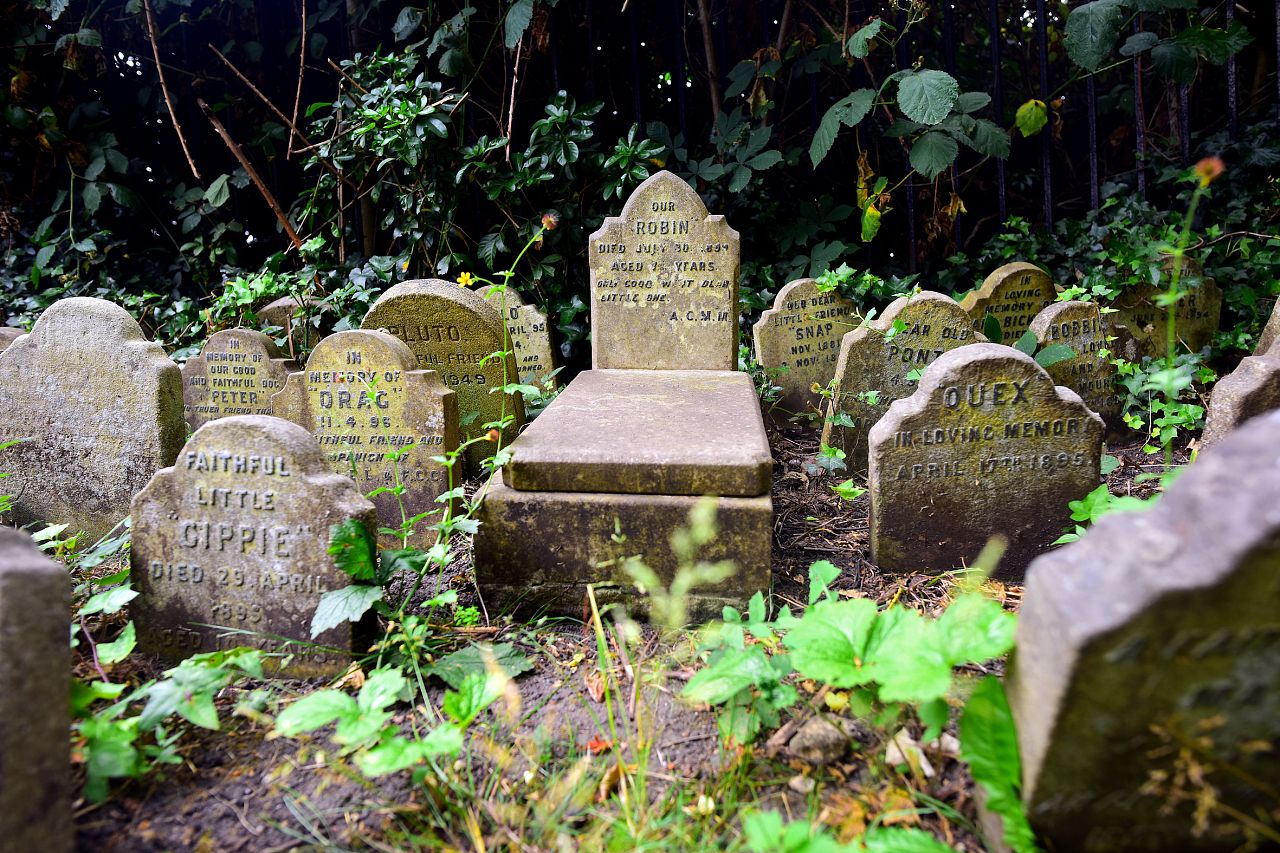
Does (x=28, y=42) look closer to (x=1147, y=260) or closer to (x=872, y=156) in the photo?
(x=872, y=156)

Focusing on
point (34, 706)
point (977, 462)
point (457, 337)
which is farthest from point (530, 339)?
point (34, 706)

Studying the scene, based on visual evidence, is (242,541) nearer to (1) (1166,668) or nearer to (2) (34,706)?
(2) (34,706)

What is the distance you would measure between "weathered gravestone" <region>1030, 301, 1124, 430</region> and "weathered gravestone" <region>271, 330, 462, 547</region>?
8.94 feet

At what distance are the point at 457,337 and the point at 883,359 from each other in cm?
190

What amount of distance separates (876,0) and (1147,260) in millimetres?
2599

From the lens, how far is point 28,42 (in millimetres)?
6359

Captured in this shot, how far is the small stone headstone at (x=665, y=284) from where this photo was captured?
13.5 feet

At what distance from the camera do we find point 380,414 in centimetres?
347

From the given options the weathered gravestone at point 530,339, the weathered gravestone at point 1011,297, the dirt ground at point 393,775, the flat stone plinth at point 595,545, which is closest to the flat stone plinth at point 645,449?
the flat stone plinth at point 595,545

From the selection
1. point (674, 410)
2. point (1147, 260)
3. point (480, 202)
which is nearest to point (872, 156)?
point (1147, 260)

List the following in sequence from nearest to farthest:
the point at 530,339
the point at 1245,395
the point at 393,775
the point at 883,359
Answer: the point at 393,775 → the point at 1245,395 → the point at 883,359 → the point at 530,339

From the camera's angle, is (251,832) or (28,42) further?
(28,42)

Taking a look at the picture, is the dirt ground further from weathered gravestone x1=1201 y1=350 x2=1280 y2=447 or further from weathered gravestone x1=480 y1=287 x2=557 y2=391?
weathered gravestone x1=480 y1=287 x2=557 y2=391

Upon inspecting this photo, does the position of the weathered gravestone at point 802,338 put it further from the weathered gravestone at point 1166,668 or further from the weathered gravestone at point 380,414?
the weathered gravestone at point 1166,668
